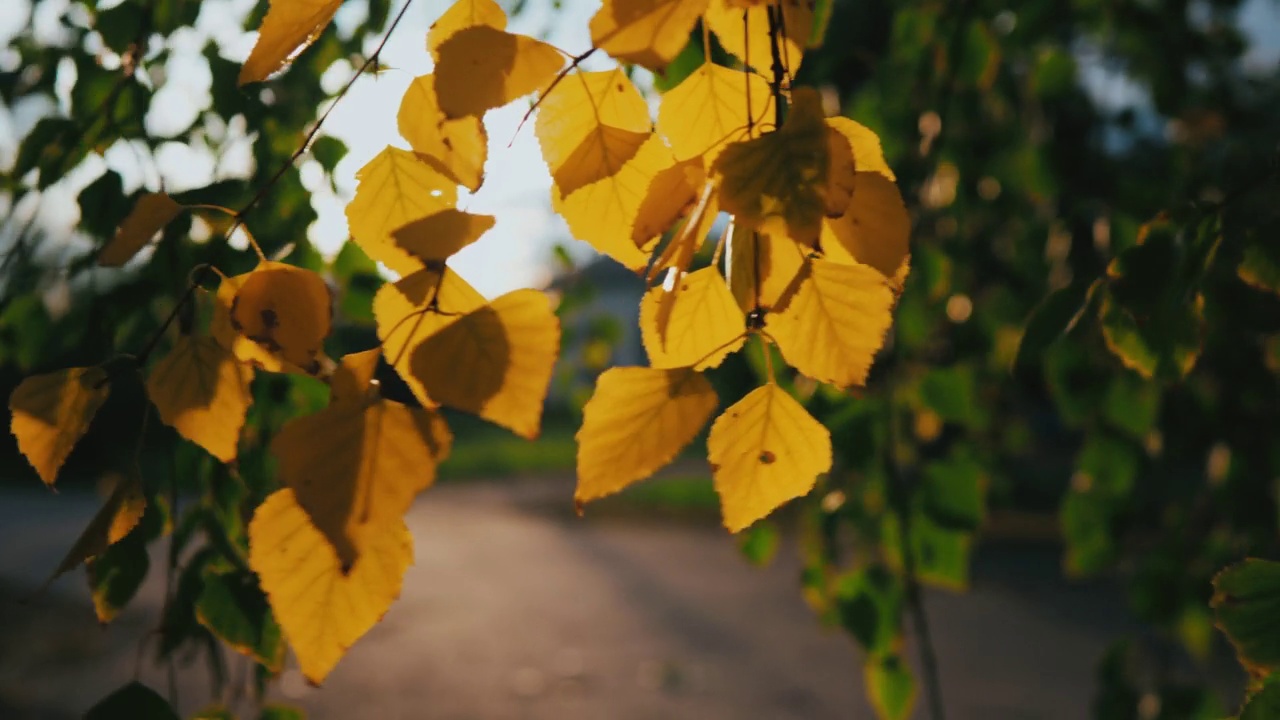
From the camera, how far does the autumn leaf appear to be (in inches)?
11.9

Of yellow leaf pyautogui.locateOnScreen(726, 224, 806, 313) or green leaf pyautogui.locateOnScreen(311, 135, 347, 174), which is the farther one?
green leaf pyautogui.locateOnScreen(311, 135, 347, 174)

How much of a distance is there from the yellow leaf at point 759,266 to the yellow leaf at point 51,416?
0.30m

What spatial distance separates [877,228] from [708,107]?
11cm

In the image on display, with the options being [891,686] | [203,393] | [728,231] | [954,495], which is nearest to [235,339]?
[203,393]

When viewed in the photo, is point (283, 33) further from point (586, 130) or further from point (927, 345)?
point (927, 345)

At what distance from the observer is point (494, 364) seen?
1.05 feet

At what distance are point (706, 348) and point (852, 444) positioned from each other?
617 mm

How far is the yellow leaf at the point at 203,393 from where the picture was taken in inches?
15.6

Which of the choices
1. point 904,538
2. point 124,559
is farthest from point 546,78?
point 904,538

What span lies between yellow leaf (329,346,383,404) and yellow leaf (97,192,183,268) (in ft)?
0.41

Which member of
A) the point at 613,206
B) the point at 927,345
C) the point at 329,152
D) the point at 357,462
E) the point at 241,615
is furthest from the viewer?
the point at 927,345

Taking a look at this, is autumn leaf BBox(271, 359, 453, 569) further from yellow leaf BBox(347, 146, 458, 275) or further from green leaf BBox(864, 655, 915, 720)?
green leaf BBox(864, 655, 915, 720)

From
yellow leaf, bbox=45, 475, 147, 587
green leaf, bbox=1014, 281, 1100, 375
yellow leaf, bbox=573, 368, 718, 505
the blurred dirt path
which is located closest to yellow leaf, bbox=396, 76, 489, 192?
yellow leaf, bbox=573, 368, 718, 505

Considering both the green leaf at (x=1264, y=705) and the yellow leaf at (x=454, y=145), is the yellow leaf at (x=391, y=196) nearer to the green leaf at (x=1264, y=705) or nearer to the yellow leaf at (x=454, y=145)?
the yellow leaf at (x=454, y=145)
